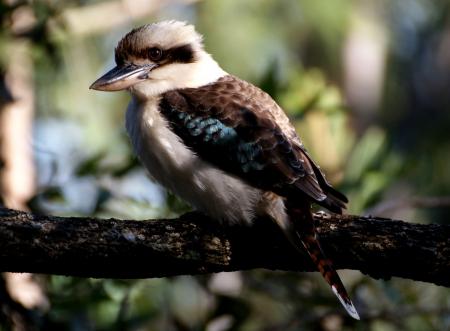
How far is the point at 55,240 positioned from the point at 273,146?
37.8 inches

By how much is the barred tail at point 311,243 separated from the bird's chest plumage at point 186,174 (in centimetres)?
20

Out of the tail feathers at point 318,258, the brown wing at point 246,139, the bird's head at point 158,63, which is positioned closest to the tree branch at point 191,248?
the tail feathers at point 318,258

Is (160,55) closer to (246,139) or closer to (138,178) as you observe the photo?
(246,139)

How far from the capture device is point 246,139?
4.08 metres

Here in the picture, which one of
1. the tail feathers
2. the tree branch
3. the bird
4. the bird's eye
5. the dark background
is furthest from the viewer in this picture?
the dark background

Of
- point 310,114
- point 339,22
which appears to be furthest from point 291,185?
point 339,22

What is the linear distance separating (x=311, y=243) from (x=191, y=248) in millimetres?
408

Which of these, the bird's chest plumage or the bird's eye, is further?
the bird's eye

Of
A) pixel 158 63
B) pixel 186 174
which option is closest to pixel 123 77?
pixel 158 63

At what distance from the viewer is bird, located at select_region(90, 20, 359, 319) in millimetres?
3975

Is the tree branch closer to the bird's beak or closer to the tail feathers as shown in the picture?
the tail feathers

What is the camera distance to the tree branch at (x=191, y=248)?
3502mm

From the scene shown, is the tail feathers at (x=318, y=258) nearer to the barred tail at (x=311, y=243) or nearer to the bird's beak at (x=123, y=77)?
the barred tail at (x=311, y=243)

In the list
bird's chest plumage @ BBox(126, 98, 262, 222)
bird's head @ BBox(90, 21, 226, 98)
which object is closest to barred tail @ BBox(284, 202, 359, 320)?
bird's chest plumage @ BBox(126, 98, 262, 222)
